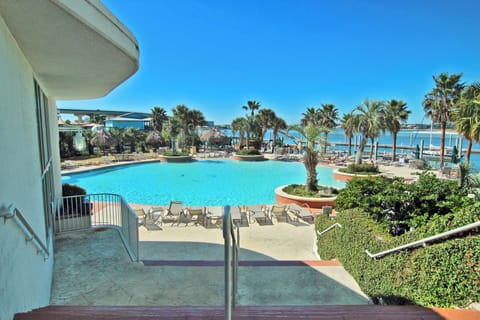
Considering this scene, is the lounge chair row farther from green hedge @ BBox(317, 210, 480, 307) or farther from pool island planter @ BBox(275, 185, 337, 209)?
green hedge @ BBox(317, 210, 480, 307)

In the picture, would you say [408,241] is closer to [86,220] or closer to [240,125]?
[86,220]

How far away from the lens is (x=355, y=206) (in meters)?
5.82

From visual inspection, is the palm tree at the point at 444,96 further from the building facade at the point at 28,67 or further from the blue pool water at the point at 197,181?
the building facade at the point at 28,67

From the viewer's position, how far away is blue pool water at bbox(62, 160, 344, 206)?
1362 centimetres

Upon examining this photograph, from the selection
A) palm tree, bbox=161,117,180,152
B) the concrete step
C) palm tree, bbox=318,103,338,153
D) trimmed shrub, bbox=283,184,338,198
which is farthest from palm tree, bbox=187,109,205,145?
the concrete step

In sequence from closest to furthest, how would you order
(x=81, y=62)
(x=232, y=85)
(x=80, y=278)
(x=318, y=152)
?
(x=81, y=62) < (x=80, y=278) < (x=318, y=152) < (x=232, y=85)

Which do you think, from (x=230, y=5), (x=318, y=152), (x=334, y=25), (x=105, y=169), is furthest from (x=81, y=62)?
(x=334, y=25)

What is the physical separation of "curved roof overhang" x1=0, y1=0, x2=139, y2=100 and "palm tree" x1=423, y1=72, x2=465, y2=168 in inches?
884

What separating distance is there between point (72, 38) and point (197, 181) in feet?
49.2

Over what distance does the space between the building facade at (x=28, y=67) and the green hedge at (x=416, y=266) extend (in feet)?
13.3

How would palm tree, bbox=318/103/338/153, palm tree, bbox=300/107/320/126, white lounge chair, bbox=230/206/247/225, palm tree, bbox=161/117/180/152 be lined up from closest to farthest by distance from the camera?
1. white lounge chair, bbox=230/206/247/225
2. palm tree, bbox=318/103/338/153
3. palm tree, bbox=161/117/180/152
4. palm tree, bbox=300/107/320/126

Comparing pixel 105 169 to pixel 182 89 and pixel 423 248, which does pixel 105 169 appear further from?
pixel 182 89

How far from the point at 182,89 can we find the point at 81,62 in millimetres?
44259

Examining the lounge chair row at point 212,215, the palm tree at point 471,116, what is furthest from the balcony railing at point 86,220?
the palm tree at point 471,116
